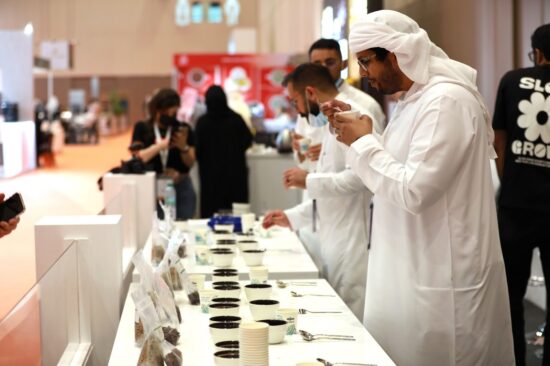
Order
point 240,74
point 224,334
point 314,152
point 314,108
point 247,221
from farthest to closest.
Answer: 1. point 240,74
2. point 247,221
3. point 314,152
4. point 314,108
5. point 224,334

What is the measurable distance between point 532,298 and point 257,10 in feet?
70.8

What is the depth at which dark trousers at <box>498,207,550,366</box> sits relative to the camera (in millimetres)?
3756

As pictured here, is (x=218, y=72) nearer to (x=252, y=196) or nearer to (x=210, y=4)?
(x=252, y=196)

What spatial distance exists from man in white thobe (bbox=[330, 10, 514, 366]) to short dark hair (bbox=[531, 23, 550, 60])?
1089 millimetres

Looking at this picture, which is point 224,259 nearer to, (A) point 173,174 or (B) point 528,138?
(B) point 528,138

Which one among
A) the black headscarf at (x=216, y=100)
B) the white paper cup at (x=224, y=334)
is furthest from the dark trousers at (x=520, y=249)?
the black headscarf at (x=216, y=100)

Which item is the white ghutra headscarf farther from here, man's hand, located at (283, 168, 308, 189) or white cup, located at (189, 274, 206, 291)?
man's hand, located at (283, 168, 308, 189)

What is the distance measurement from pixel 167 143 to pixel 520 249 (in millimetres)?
3080

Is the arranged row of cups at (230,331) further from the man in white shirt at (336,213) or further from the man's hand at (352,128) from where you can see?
the man in white shirt at (336,213)

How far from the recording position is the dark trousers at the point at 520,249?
3756mm

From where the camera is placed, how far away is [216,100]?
764 cm

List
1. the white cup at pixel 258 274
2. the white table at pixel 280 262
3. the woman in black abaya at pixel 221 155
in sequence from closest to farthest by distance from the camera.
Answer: the white cup at pixel 258 274, the white table at pixel 280 262, the woman in black abaya at pixel 221 155

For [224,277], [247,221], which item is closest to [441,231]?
[224,277]

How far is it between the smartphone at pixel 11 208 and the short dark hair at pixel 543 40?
225 centimetres
